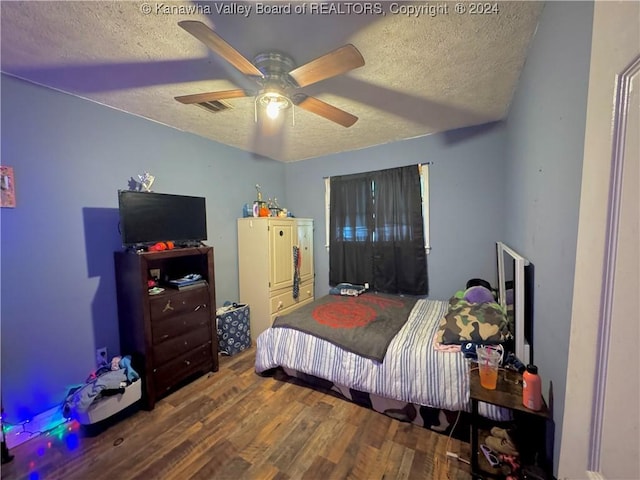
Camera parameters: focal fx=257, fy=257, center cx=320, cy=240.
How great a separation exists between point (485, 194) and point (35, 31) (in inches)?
146

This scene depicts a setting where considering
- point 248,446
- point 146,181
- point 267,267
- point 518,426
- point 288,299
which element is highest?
point 146,181

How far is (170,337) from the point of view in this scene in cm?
217

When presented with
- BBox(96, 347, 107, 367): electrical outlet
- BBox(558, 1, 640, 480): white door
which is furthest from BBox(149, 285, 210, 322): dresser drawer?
BBox(558, 1, 640, 480): white door

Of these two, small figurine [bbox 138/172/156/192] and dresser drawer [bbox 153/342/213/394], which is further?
small figurine [bbox 138/172/156/192]

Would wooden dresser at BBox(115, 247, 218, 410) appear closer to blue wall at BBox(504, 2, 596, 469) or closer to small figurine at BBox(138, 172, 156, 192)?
small figurine at BBox(138, 172, 156, 192)

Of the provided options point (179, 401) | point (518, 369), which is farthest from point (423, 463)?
point (179, 401)

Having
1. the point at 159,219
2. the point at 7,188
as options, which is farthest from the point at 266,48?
the point at 7,188

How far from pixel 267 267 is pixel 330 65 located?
2.31 metres

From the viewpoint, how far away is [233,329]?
2.92m

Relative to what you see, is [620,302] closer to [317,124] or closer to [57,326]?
[317,124]

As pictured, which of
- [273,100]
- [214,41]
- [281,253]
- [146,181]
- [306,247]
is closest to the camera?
[214,41]

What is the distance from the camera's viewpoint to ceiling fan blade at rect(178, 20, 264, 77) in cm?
105

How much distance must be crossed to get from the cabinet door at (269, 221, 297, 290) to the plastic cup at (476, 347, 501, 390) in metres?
2.29

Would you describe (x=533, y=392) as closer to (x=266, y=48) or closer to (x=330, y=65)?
(x=330, y=65)
